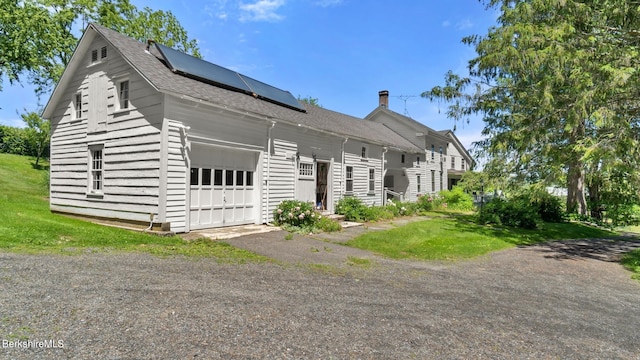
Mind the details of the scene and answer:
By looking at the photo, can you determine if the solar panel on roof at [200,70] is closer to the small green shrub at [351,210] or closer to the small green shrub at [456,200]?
the small green shrub at [351,210]

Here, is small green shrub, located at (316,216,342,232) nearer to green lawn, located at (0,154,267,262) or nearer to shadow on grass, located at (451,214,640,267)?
green lawn, located at (0,154,267,262)

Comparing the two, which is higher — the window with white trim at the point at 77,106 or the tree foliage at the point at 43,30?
the tree foliage at the point at 43,30

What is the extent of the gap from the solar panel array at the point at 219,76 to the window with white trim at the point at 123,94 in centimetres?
149

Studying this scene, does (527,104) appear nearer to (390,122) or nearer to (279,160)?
(279,160)

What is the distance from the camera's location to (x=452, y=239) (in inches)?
438

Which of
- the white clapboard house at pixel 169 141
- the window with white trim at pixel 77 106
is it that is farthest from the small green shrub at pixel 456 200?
the window with white trim at pixel 77 106

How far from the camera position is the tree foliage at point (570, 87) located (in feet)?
29.2

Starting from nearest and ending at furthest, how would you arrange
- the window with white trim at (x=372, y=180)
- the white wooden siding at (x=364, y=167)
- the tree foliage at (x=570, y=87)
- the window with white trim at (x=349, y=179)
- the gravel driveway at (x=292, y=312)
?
the gravel driveway at (x=292, y=312)
the tree foliage at (x=570, y=87)
the window with white trim at (x=349, y=179)
the white wooden siding at (x=364, y=167)
the window with white trim at (x=372, y=180)

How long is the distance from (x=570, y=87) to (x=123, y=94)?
1429 centimetres

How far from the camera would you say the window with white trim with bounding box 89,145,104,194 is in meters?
11.0

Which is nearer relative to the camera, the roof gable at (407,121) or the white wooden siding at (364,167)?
the white wooden siding at (364,167)

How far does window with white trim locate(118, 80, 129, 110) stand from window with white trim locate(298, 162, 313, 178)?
6.49m

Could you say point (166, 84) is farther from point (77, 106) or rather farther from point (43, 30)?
point (43, 30)

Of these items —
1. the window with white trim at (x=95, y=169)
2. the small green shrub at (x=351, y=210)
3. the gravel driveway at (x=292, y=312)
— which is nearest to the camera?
the gravel driveway at (x=292, y=312)
